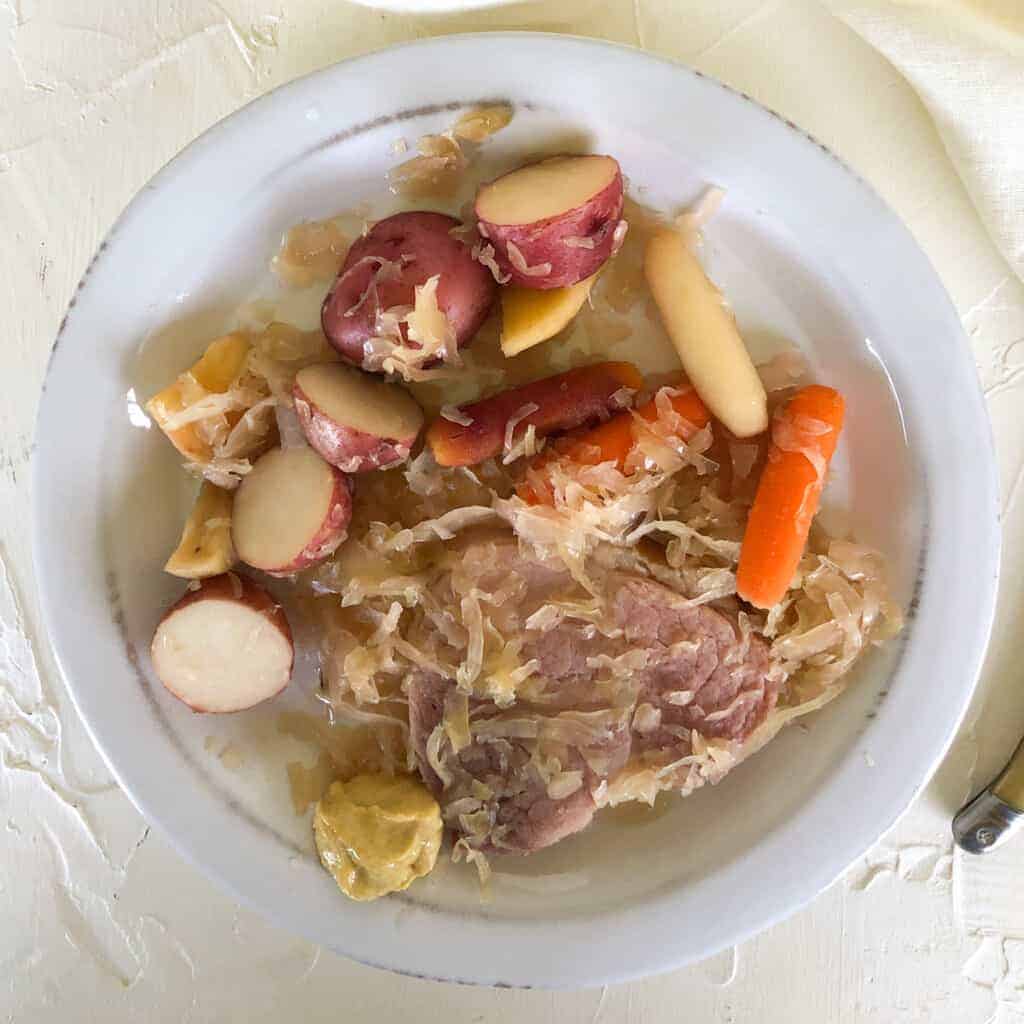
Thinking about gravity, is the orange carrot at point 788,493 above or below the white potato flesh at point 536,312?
below

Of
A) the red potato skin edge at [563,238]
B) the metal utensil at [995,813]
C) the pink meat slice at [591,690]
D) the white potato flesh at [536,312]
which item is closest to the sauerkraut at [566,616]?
the pink meat slice at [591,690]

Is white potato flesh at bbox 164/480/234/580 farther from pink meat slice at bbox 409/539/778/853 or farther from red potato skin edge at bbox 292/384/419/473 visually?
pink meat slice at bbox 409/539/778/853

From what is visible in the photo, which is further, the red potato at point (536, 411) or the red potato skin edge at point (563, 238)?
the red potato at point (536, 411)

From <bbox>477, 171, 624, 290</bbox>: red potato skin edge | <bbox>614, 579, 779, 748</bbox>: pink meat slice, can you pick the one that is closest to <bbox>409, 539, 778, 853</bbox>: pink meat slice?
<bbox>614, 579, 779, 748</bbox>: pink meat slice

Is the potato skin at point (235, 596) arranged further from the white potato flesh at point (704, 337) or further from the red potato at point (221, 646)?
the white potato flesh at point (704, 337)

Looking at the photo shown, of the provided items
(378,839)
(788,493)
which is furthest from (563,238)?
(378,839)

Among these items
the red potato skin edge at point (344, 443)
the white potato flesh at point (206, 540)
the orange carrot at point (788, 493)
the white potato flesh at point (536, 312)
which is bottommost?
the orange carrot at point (788, 493)

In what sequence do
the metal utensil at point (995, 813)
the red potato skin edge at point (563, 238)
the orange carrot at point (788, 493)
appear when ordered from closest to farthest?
the red potato skin edge at point (563, 238)
the orange carrot at point (788, 493)
the metal utensil at point (995, 813)
